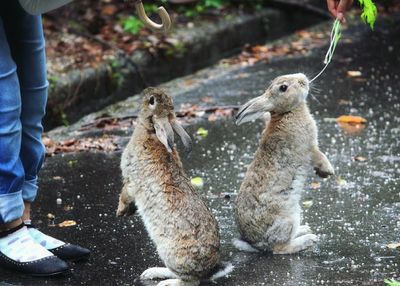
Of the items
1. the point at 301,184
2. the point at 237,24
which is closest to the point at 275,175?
the point at 301,184

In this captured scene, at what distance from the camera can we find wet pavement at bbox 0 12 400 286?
14.4 feet

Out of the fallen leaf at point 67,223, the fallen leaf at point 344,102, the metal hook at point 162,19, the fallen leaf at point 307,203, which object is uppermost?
the metal hook at point 162,19

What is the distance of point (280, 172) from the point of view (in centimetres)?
459

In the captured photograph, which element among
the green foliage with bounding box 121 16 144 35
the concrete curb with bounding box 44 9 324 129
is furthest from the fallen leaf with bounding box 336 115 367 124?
the green foliage with bounding box 121 16 144 35

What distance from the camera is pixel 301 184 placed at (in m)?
4.62

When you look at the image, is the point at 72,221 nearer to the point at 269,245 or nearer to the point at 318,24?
the point at 269,245

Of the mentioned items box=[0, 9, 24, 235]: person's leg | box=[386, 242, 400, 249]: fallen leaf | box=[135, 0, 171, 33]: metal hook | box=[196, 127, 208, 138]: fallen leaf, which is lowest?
box=[196, 127, 208, 138]: fallen leaf

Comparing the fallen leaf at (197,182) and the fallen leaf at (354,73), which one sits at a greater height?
the fallen leaf at (197,182)

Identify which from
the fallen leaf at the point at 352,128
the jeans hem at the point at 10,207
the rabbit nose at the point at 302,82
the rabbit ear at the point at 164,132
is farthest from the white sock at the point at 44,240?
the fallen leaf at the point at 352,128

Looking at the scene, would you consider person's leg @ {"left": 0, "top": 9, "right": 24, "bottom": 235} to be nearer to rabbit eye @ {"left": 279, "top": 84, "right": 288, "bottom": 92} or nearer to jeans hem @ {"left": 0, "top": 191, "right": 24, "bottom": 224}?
jeans hem @ {"left": 0, "top": 191, "right": 24, "bottom": 224}

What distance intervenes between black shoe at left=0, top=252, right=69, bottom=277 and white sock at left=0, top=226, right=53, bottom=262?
0.02 meters

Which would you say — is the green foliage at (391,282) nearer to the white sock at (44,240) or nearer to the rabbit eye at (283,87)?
the rabbit eye at (283,87)

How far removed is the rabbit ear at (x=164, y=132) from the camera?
4.18 meters

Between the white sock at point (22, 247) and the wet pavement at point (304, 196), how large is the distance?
11 centimetres
